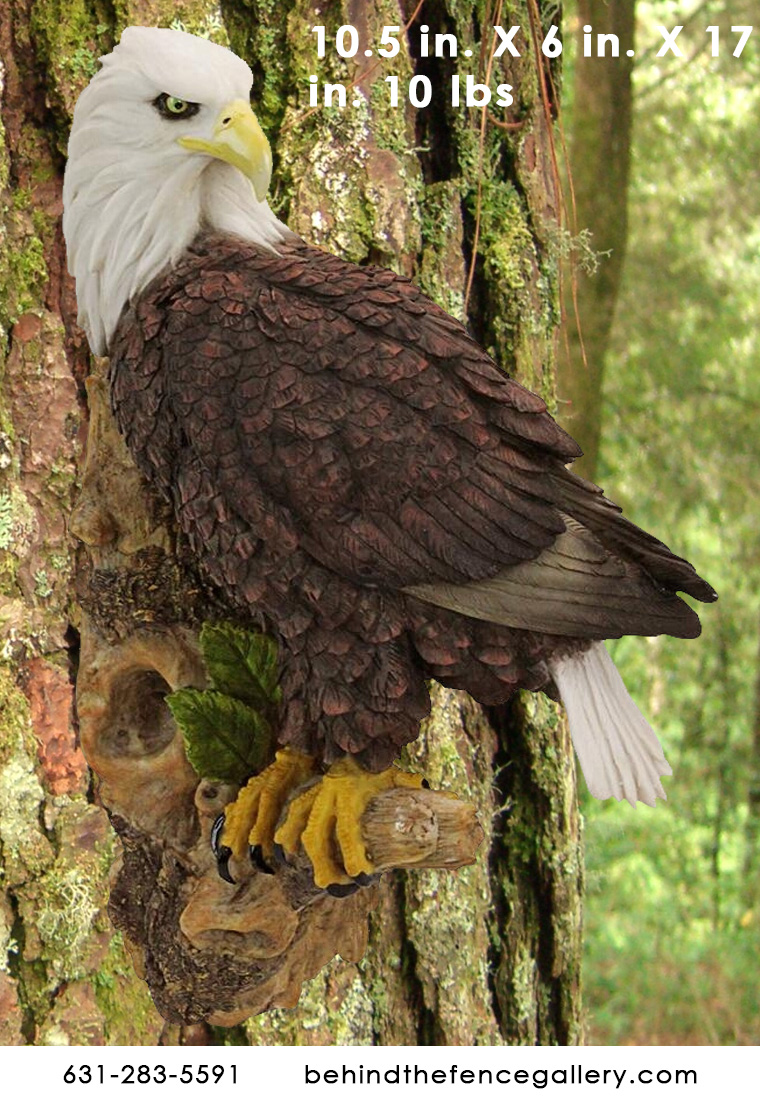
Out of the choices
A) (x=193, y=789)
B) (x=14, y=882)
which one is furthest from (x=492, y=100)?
(x=14, y=882)

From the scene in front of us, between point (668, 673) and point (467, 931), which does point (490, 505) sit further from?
point (668, 673)

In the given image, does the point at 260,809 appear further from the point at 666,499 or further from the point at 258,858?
the point at 666,499

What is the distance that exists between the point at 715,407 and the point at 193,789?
8.11ft

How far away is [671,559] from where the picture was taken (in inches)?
46.1

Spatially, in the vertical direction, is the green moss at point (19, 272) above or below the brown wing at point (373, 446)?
above

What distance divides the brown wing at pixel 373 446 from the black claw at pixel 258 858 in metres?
0.33

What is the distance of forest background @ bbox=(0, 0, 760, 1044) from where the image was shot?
5.48 feet

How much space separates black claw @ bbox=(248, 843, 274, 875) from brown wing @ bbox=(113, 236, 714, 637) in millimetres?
327

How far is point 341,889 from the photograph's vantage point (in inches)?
49.9

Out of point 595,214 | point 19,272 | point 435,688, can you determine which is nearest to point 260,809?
point 435,688

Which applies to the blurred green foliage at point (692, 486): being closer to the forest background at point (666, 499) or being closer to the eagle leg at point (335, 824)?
the forest background at point (666, 499)

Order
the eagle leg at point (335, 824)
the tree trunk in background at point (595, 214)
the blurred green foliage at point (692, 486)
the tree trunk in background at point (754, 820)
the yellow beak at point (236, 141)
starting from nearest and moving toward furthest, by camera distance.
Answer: the yellow beak at point (236, 141), the eagle leg at point (335, 824), the tree trunk in background at point (595, 214), the blurred green foliage at point (692, 486), the tree trunk in background at point (754, 820)

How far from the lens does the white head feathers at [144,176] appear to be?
1.14 meters

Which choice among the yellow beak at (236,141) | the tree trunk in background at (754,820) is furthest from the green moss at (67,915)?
the tree trunk in background at (754,820)
